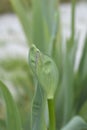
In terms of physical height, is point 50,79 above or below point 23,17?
above

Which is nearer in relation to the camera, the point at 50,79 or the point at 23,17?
the point at 50,79

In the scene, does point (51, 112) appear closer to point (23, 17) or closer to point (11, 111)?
point (11, 111)

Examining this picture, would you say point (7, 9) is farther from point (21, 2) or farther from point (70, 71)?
point (70, 71)

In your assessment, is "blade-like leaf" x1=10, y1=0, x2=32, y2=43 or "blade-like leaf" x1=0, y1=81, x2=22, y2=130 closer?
"blade-like leaf" x1=0, y1=81, x2=22, y2=130

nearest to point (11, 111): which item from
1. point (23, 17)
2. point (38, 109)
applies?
point (38, 109)

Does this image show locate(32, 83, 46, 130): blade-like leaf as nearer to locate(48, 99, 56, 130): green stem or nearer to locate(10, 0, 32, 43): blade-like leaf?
locate(48, 99, 56, 130): green stem

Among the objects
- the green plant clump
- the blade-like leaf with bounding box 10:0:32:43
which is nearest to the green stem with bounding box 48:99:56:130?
the green plant clump

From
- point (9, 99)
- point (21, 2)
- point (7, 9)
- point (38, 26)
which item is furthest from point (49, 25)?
point (7, 9)
